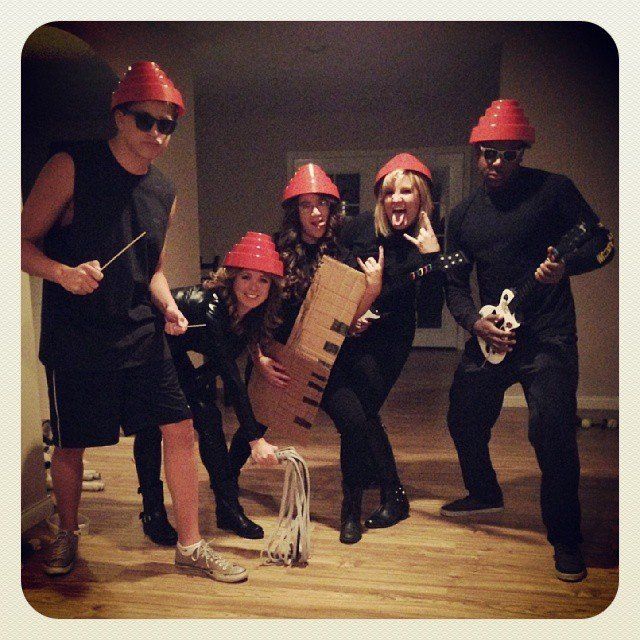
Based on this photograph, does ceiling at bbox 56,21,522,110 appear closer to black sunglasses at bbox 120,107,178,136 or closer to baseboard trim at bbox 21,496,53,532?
black sunglasses at bbox 120,107,178,136

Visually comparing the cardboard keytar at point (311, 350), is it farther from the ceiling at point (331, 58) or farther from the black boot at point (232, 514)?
the ceiling at point (331, 58)

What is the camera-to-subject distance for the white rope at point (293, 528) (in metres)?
2.55

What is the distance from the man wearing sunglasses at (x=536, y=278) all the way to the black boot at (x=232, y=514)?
0.97 metres

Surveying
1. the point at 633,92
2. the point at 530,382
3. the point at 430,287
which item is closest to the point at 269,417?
the point at 430,287

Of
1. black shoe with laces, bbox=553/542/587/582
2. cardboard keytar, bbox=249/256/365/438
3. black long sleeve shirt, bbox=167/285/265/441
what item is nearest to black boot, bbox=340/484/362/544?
cardboard keytar, bbox=249/256/365/438

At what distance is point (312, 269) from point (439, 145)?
1.88ft

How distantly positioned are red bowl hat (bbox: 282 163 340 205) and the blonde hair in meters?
0.17

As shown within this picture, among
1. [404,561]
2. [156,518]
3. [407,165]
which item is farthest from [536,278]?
[156,518]

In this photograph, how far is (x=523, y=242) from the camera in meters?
2.53

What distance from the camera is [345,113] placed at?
2.59 meters

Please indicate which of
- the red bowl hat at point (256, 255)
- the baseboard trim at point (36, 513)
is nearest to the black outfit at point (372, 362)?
the red bowl hat at point (256, 255)

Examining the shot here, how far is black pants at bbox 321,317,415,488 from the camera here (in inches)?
Result: 107

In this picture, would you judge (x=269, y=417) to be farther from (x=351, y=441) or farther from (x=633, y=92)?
(x=633, y=92)

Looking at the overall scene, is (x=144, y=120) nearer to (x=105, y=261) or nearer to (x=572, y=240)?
(x=105, y=261)
